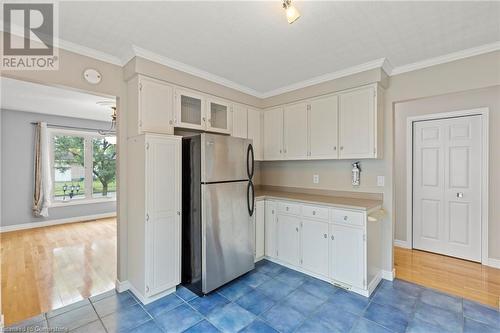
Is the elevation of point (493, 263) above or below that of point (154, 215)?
below

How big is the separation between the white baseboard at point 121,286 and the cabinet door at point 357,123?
3030mm

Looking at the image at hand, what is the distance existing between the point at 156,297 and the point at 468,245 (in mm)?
4306

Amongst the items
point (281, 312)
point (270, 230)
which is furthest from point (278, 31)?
point (281, 312)

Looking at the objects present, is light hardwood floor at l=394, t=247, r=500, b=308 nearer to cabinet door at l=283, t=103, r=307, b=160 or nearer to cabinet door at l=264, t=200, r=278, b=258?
cabinet door at l=264, t=200, r=278, b=258

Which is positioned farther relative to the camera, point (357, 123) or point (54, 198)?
point (54, 198)

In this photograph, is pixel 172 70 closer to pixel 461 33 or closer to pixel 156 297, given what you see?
pixel 156 297

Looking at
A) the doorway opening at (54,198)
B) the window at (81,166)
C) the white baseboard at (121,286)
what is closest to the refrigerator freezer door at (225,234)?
the white baseboard at (121,286)

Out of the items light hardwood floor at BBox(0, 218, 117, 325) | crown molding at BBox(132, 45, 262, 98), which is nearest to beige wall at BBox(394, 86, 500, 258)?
crown molding at BBox(132, 45, 262, 98)

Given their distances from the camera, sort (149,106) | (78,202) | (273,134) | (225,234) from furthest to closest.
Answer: (78,202) → (273,134) → (225,234) → (149,106)

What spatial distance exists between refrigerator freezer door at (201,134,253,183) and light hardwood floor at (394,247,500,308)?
245 cm

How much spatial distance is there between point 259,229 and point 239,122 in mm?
1651

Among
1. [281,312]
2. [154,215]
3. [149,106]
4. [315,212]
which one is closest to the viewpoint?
[281,312]

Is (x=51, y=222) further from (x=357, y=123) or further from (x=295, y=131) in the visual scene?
(x=357, y=123)

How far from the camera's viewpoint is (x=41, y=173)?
Result: 5.34 meters
